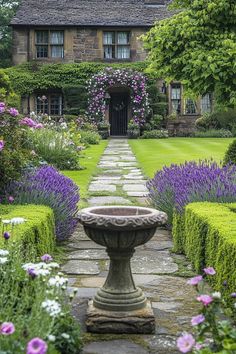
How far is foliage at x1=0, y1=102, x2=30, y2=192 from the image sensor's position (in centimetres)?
695

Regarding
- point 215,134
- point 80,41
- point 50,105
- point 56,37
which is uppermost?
point 56,37

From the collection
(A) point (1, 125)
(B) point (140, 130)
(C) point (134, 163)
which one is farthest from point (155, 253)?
(B) point (140, 130)

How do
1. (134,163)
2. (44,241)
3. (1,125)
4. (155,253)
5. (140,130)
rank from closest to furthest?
(44,241) < (155,253) < (1,125) < (134,163) < (140,130)

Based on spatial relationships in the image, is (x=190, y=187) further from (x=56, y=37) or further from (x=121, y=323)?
(x=56, y=37)

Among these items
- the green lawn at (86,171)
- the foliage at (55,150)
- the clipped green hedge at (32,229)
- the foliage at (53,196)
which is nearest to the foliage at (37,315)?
the clipped green hedge at (32,229)

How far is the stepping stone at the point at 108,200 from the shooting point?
8914mm

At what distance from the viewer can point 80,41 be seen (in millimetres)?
29938

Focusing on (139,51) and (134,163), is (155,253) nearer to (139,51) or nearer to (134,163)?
(134,163)

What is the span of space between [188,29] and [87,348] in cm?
666

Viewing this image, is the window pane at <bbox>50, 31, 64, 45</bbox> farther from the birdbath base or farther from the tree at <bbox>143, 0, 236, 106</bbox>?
the birdbath base

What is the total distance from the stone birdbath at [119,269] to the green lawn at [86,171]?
535 centimetres

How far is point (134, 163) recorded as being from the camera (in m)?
15.5

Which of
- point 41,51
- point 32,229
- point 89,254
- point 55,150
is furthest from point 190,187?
point 41,51

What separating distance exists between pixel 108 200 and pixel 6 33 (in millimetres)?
35039
